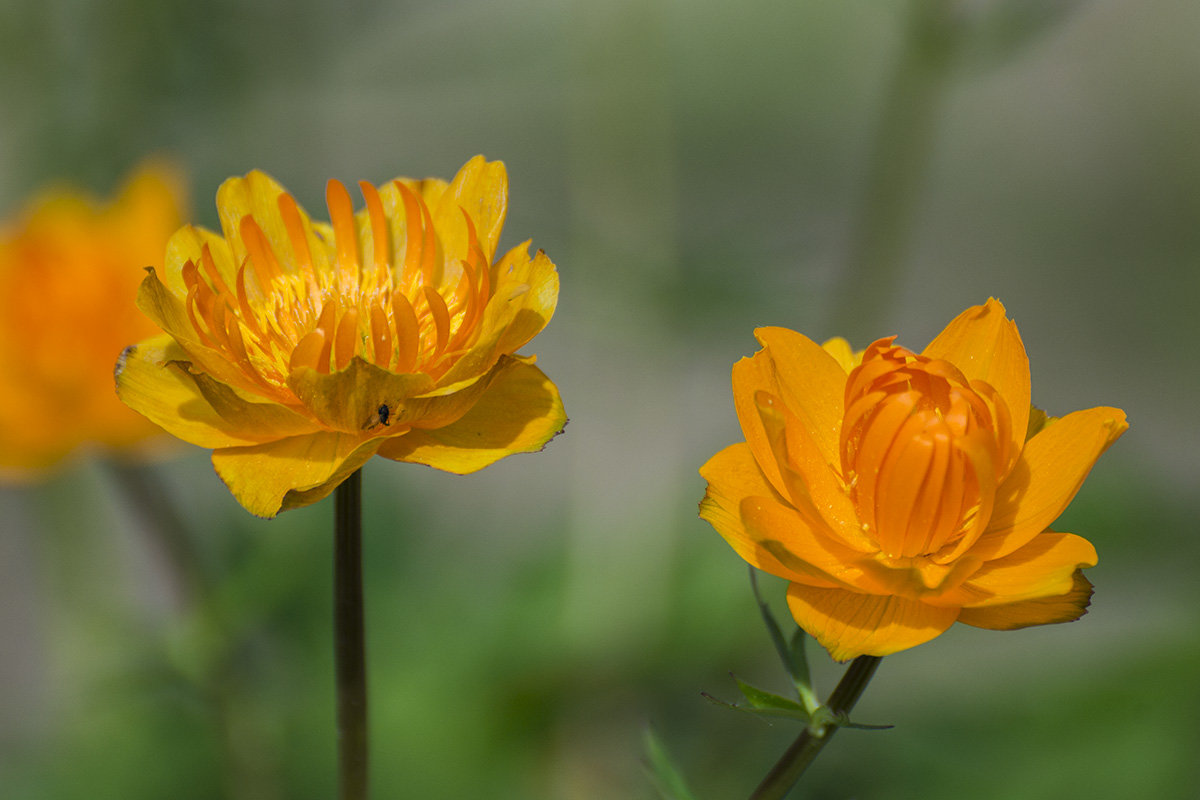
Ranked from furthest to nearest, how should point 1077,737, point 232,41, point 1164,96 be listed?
point 1164,96 < point 232,41 < point 1077,737

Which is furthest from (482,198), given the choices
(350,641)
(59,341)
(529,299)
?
(59,341)

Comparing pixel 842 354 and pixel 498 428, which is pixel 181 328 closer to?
pixel 498 428

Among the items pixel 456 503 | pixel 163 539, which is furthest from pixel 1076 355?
pixel 163 539

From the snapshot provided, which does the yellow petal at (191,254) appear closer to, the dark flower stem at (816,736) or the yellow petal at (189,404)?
the yellow petal at (189,404)

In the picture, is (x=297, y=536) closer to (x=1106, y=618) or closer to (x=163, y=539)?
(x=163, y=539)

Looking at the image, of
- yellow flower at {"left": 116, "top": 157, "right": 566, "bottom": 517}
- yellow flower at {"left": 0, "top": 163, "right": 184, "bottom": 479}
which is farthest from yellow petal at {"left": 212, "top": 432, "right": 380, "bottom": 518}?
yellow flower at {"left": 0, "top": 163, "right": 184, "bottom": 479}

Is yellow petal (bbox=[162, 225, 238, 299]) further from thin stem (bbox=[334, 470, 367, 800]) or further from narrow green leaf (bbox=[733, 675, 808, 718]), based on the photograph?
narrow green leaf (bbox=[733, 675, 808, 718])
